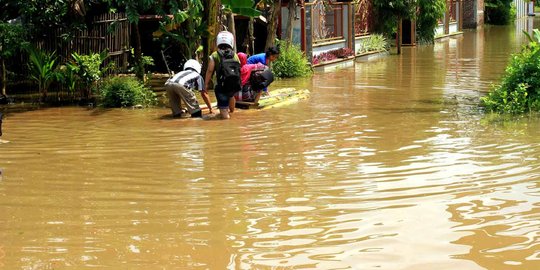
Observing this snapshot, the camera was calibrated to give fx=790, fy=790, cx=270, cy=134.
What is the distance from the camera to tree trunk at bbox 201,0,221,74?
50.0 feet

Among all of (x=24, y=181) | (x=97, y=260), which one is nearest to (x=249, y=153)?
(x=24, y=181)

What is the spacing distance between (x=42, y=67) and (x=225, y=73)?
13.1 ft

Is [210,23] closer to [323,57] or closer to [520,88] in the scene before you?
[520,88]

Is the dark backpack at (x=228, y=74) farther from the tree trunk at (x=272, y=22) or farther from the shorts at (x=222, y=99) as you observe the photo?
the tree trunk at (x=272, y=22)

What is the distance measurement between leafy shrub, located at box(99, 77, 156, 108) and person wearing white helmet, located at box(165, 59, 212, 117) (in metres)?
1.62

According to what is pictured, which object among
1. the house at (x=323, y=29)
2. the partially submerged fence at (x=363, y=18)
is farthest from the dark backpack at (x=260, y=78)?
the partially submerged fence at (x=363, y=18)

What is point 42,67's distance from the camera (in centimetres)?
1448

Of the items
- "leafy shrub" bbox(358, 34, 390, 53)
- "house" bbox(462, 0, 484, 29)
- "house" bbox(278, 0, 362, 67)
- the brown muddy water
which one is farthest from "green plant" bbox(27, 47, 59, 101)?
"house" bbox(462, 0, 484, 29)

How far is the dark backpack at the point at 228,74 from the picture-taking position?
12.5 metres

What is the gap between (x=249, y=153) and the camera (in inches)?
367

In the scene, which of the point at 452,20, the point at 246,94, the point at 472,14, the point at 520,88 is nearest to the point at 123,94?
the point at 246,94

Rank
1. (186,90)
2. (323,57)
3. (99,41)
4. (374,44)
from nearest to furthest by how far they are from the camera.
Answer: (186,90) → (99,41) → (323,57) → (374,44)

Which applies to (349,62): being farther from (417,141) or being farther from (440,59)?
(417,141)

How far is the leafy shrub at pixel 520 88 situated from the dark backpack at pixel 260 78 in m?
3.66
